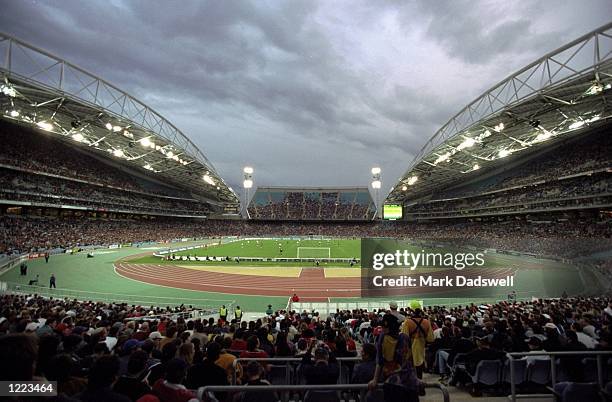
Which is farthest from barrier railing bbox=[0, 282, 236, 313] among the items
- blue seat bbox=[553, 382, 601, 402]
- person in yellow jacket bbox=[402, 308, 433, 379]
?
blue seat bbox=[553, 382, 601, 402]

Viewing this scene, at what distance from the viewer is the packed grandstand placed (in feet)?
12.6

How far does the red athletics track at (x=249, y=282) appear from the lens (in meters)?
22.8

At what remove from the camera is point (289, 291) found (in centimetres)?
2353

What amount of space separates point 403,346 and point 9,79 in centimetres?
2917

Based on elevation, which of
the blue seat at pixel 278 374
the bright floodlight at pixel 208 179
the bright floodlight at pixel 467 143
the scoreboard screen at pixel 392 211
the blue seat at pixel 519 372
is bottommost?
the blue seat at pixel 278 374

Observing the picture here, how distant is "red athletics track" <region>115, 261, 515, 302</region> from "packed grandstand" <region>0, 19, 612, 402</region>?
6140 millimetres

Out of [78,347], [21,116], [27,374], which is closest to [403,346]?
[27,374]

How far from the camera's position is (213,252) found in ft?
147

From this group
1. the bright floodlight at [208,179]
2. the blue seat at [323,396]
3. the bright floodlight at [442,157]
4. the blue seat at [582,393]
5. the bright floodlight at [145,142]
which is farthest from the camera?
the bright floodlight at [208,179]

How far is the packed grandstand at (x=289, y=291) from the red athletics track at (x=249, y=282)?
20.1 ft

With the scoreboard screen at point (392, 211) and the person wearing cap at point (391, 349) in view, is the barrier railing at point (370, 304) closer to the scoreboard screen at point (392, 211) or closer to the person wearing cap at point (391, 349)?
the person wearing cap at point (391, 349)

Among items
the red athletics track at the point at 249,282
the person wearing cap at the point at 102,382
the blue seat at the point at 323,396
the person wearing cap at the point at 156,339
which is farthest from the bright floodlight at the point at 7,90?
the blue seat at the point at 323,396

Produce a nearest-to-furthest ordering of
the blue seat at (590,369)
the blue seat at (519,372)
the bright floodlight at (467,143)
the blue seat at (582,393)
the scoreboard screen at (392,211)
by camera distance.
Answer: the blue seat at (582,393) → the blue seat at (590,369) → the blue seat at (519,372) → the bright floodlight at (467,143) → the scoreboard screen at (392,211)

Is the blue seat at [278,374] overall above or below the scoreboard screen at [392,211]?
below
